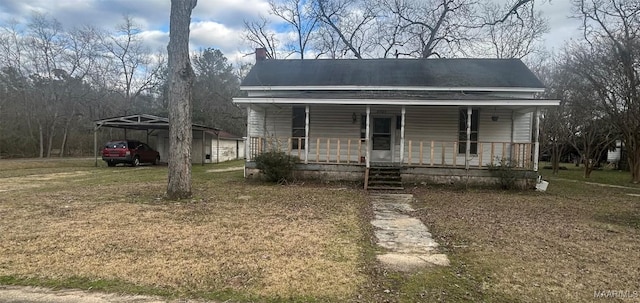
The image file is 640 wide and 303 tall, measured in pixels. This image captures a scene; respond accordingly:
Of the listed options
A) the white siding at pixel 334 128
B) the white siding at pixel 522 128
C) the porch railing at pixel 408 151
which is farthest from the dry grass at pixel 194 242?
the white siding at pixel 522 128

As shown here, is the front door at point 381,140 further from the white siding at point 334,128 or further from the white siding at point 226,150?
the white siding at point 226,150

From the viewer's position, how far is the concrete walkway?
4.82 metres

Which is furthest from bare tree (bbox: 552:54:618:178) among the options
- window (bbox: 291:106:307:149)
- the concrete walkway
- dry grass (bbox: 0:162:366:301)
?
dry grass (bbox: 0:162:366:301)

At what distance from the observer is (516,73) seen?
1590cm

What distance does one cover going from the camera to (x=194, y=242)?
5469 millimetres

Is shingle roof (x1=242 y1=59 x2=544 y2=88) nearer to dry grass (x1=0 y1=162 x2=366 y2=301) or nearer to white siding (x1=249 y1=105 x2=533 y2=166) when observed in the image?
white siding (x1=249 y1=105 x2=533 y2=166)

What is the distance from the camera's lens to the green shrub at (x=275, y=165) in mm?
12531

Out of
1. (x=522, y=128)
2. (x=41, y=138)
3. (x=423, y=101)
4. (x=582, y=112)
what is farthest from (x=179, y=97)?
(x=41, y=138)

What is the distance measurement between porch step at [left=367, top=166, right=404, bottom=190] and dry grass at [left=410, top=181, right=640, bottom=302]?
66.6 inches

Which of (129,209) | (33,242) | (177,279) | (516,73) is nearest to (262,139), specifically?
(129,209)

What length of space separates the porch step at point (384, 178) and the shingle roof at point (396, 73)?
170 inches

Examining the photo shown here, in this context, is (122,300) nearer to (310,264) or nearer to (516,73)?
(310,264)

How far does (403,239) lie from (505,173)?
26.1ft

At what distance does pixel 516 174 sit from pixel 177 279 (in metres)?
11.8
